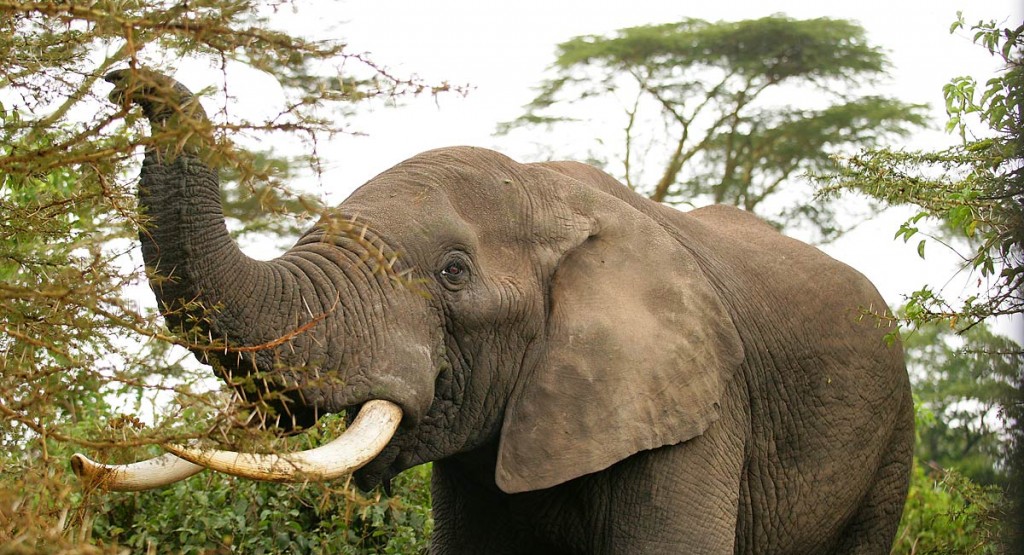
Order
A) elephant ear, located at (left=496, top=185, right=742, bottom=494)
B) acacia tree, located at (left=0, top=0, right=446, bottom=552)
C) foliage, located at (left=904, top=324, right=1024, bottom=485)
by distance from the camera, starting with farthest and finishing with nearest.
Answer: foliage, located at (left=904, top=324, right=1024, bottom=485)
elephant ear, located at (left=496, top=185, right=742, bottom=494)
acacia tree, located at (left=0, top=0, right=446, bottom=552)

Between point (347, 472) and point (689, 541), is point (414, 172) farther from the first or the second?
point (689, 541)

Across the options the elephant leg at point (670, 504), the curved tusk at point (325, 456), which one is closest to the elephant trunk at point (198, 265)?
the curved tusk at point (325, 456)

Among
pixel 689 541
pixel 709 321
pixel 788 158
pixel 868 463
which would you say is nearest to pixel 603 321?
pixel 709 321

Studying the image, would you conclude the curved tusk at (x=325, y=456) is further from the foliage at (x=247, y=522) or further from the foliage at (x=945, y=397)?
the foliage at (x=945, y=397)

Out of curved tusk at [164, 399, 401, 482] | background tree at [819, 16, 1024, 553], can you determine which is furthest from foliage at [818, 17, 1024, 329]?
curved tusk at [164, 399, 401, 482]

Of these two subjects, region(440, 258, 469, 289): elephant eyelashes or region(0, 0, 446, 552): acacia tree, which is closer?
region(0, 0, 446, 552): acacia tree

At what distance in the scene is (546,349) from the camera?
3.75 meters

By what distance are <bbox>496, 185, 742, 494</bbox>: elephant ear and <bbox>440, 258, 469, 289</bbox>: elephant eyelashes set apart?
0.32 m

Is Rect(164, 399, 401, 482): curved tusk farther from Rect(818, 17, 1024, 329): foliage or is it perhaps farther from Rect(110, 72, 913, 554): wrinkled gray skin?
Rect(818, 17, 1024, 329): foliage

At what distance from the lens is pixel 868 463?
466 cm

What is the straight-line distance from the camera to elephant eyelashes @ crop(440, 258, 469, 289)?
358 centimetres

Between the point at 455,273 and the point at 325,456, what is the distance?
716 mm

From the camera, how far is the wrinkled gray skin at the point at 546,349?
10.5ft

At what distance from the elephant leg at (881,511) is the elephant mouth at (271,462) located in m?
2.20
